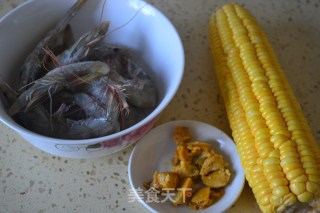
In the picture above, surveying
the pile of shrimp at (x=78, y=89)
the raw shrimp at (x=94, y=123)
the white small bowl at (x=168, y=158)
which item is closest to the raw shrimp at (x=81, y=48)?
the pile of shrimp at (x=78, y=89)

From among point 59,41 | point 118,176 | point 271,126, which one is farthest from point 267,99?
point 59,41

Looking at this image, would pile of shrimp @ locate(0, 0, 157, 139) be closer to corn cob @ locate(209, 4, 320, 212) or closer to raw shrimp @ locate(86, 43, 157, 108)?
raw shrimp @ locate(86, 43, 157, 108)

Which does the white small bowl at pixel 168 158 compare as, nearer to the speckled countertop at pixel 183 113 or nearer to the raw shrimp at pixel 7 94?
the speckled countertop at pixel 183 113

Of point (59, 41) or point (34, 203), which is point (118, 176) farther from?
point (59, 41)

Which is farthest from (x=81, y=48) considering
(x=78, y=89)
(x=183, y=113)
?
(x=183, y=113)

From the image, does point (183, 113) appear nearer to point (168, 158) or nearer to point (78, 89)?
point (168, 158)

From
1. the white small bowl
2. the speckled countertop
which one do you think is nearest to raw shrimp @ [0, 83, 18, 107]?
the speckled countertop
